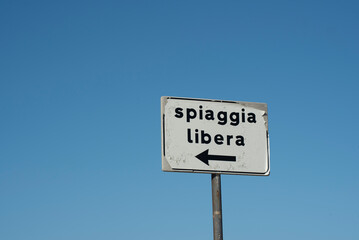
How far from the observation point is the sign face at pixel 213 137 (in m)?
5.41

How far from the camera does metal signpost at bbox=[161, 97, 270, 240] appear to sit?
5.40 meters

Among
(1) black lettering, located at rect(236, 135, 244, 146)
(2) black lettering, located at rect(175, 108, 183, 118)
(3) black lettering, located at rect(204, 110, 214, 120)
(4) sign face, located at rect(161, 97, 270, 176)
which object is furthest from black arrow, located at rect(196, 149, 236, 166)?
(2) black lettering, located at rect(175, 108, 183, 118)

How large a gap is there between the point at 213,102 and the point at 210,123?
0.91ft

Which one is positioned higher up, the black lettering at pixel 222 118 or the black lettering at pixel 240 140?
the black lettering at pixel 222 118

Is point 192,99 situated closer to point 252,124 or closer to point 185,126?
point 185,126

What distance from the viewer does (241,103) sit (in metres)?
5.80

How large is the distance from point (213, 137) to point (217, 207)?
0.80 m

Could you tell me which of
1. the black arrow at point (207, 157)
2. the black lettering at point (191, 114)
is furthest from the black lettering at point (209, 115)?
the black arrow at point (207, 157)

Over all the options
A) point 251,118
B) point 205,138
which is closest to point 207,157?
point 205,138

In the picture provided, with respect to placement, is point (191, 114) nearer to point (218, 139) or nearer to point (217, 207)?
point (218, 139)

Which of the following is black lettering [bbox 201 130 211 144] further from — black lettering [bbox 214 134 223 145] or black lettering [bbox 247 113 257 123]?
black lettering [bbox 247 113 257 123]

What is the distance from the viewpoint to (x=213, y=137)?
5.54m

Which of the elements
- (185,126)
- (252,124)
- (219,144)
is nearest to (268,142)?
(252,124)

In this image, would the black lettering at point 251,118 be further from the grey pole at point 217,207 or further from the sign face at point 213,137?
the grey pole at point 217,207
